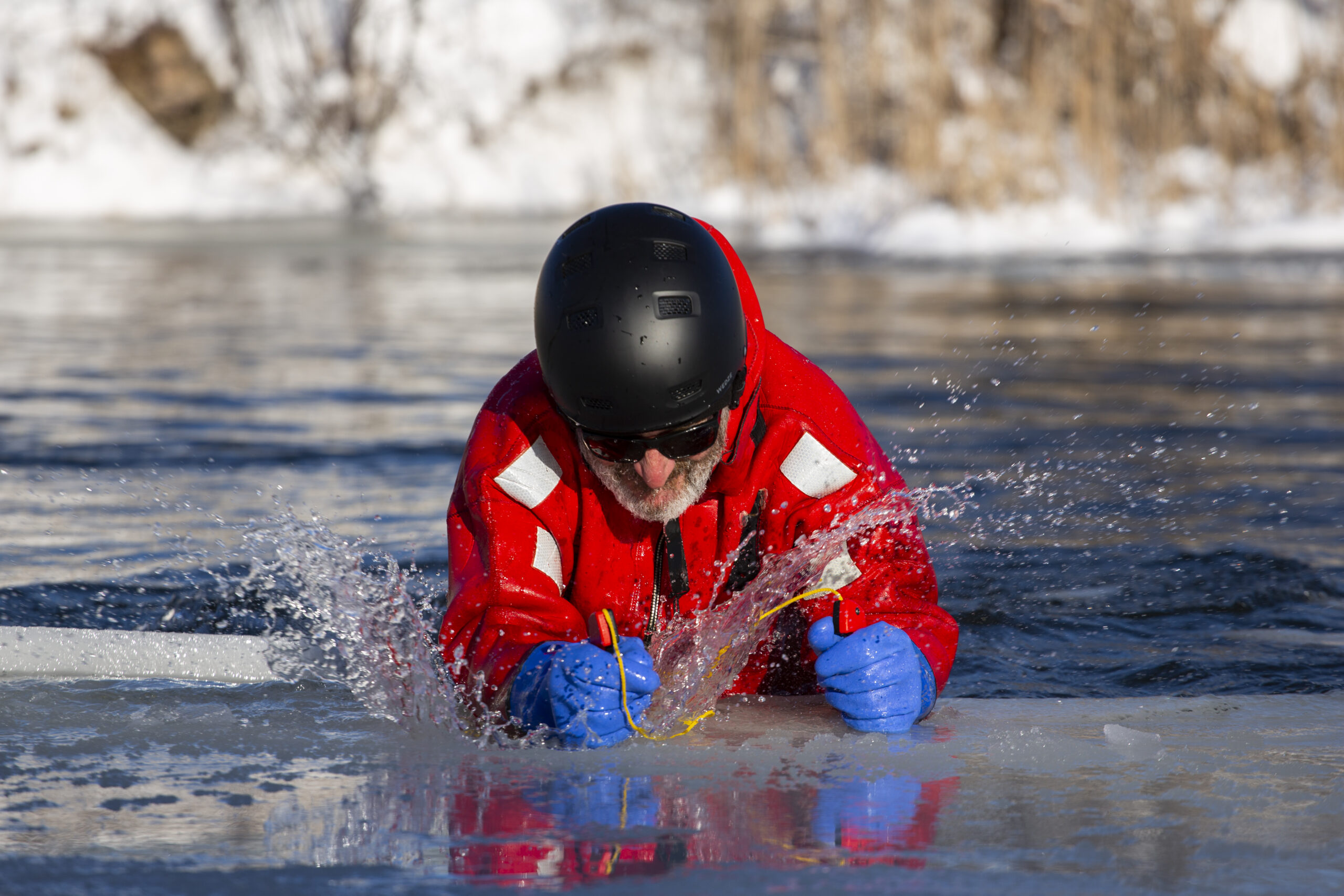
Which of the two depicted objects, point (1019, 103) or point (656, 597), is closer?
point (656, 597)

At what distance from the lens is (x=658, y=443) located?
267 centimetres

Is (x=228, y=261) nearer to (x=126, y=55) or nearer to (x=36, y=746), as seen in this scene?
(x=126, y=55)

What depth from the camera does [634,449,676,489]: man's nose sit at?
106 inches

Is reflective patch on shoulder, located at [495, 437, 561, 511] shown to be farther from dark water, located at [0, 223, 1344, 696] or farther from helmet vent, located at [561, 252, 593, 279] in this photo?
dark water, located at [0, 223, 1344, 696]

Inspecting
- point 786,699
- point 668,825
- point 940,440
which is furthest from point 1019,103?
point 668,825

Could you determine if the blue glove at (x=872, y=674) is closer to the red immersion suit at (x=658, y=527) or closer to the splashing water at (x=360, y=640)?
the red immersion suit at (x=658, y=527)

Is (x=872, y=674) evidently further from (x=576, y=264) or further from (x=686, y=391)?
(x=576, y=264)

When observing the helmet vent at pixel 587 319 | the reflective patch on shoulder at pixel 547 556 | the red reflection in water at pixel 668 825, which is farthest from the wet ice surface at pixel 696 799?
the helmet vent at pixel 587 319

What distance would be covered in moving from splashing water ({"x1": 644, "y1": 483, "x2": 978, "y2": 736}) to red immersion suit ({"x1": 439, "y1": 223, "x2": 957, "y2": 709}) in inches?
1.0

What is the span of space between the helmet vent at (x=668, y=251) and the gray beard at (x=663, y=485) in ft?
1.02

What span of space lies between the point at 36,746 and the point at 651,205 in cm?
157

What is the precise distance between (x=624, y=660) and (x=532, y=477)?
1.55 ft

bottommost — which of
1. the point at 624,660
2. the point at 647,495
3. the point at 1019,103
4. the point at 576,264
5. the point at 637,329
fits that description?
the point at 624,660

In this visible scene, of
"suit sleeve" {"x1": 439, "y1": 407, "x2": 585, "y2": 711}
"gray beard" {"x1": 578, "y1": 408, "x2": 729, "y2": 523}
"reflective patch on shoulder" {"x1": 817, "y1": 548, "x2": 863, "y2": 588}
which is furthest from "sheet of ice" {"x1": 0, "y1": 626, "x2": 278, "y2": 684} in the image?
"reflective patch on shoulder" {"x1": 817, "y1": 548, "x2": 863, "y2": 588}
